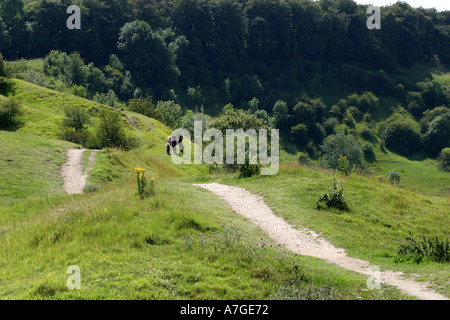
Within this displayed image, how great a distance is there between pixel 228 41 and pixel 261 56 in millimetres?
13478

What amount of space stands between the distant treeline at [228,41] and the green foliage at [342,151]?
40.2 metres

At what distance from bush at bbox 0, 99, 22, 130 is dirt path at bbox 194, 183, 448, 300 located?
34.4 meters

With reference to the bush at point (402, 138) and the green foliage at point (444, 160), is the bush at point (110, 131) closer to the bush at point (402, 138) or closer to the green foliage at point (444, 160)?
the green foliage at point (444, 160)

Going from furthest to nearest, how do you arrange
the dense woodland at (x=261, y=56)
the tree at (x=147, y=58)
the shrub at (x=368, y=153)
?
1. the tree at (x=147, y=58)
2. the dense woodland at (x=261, y=56)
3. the shrub at (x=368, y=153)

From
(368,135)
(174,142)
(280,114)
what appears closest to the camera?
(174,142)

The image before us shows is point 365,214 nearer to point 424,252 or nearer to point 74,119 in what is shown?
point 424,252

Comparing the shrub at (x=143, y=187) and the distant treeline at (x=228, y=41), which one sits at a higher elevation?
the distant treeline at (x=228, y=41)

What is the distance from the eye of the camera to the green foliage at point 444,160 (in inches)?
3691

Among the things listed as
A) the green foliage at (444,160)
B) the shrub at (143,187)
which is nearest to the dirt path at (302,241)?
the shrub at (143,187)

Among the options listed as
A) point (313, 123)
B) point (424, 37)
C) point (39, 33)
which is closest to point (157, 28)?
point (39, 33)

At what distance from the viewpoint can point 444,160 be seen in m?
96.9

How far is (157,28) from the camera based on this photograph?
143 metres

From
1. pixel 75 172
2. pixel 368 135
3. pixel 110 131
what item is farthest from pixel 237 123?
pixel 368 135

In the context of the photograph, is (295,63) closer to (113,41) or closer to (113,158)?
(113,41)
